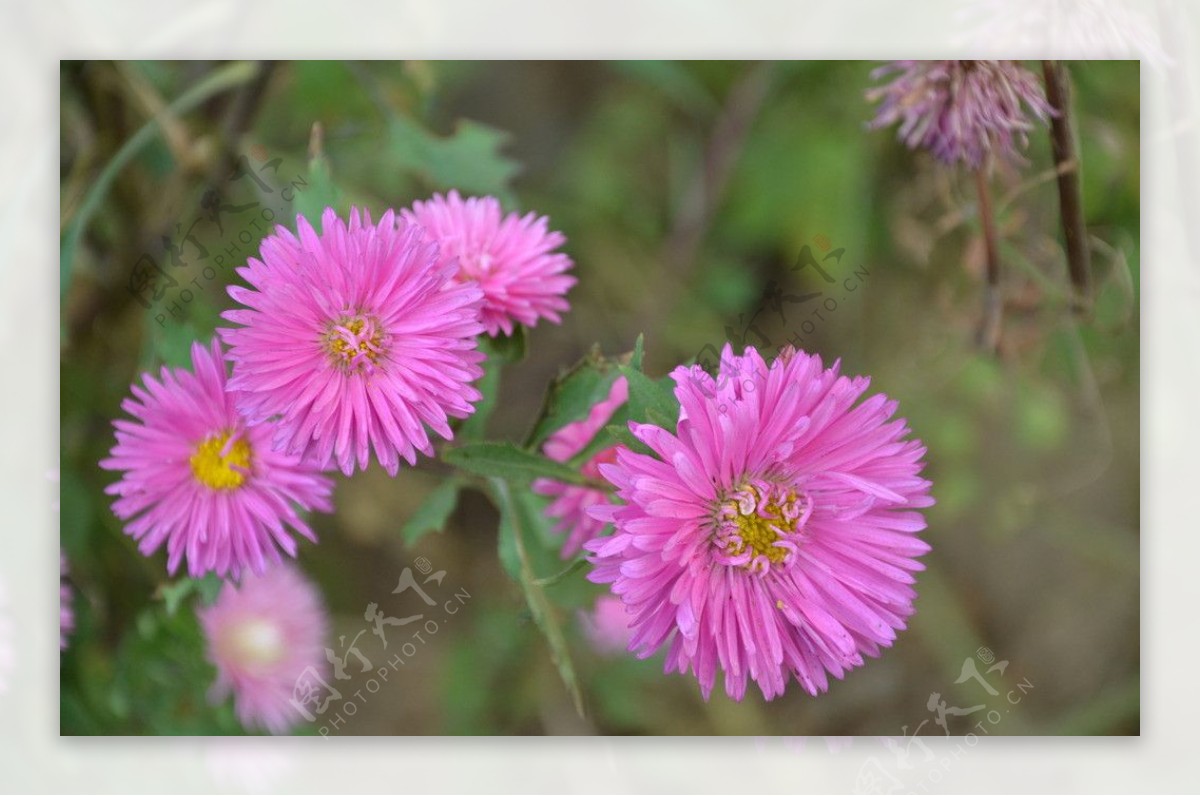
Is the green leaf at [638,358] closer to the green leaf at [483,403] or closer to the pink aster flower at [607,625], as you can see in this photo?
the green leaf at [483,403]

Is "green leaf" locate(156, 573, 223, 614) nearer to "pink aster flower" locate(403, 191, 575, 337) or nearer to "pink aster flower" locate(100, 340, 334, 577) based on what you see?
"pink aster flower" locate(100, 340, 334, 577)

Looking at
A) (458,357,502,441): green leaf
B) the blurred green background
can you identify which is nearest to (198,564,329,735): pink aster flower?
the blurred green background

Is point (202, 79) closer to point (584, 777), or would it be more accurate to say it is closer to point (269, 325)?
point (269, 325)

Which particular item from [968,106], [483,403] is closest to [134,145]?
[483,403]

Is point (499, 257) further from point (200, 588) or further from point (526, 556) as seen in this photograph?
point (200, 588)

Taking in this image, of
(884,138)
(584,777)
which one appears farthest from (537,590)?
(884,138)

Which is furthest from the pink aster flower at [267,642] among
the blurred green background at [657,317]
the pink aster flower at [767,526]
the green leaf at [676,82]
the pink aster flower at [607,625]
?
the green leaf at [676,82]
